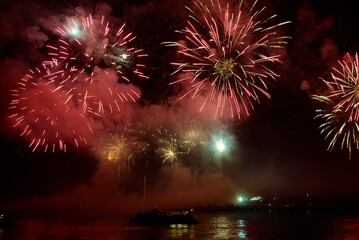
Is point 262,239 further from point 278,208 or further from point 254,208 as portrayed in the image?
point 278,208

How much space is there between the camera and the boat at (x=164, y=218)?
2152 inches

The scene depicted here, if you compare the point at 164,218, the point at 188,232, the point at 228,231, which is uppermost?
the point at 164,218

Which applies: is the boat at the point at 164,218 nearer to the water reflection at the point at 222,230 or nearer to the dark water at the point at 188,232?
the dark water at the point at 188,232

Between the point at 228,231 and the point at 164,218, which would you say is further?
the point at 164,218

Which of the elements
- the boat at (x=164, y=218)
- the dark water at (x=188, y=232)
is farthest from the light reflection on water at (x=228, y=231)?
the boat at (x=164, y=218)

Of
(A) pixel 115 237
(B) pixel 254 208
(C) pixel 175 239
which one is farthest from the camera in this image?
(B) pixel 254 208

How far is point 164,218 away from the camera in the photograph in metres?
55.1

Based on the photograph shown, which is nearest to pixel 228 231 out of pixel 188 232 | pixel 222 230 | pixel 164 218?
pixel 222 230

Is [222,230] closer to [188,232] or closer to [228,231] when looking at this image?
[228,231]

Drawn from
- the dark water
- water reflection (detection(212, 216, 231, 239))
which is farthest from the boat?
water reflection (detection(212, 216, 231, 239))

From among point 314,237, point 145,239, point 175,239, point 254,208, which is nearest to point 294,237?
point 314,237

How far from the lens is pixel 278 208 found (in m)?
138

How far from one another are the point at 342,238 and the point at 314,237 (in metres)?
2.85

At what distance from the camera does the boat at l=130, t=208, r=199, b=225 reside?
5466 centimetres
